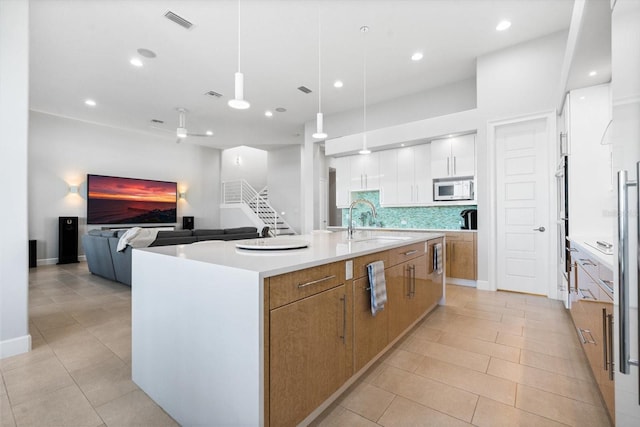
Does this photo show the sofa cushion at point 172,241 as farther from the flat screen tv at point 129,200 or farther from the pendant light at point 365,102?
the flat screen tv at point 129,200

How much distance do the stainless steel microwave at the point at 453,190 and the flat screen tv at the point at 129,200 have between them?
742 centimetres

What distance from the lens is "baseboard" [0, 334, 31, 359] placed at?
2.21 m

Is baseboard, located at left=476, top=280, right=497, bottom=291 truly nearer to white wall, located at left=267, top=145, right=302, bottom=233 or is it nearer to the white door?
the white door

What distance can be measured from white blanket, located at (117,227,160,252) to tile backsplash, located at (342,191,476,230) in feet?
10.9

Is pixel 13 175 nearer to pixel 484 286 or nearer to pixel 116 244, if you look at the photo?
pixel 116 244

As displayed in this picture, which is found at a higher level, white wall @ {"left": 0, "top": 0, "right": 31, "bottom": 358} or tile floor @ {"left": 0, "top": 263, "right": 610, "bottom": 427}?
white wall @ {"left": 0, "top": 0, "right": 31, "bottom": 358}

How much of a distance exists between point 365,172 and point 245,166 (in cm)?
701

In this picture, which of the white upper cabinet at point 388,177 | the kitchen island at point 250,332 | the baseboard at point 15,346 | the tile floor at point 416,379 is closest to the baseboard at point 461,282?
the tile floor at point 416,379

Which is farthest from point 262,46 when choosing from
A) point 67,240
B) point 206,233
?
point 67,240

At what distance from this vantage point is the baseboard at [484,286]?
4.05 metres

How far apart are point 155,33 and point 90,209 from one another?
5495 millimetres

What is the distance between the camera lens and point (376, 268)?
1.85 metres

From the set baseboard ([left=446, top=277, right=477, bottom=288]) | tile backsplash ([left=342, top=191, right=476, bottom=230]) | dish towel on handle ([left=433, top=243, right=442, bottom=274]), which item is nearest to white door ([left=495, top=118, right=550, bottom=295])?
baseboard ([left=446, top=277, right=477, bottom=288])

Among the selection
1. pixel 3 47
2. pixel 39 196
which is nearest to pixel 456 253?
pixel 3 47
